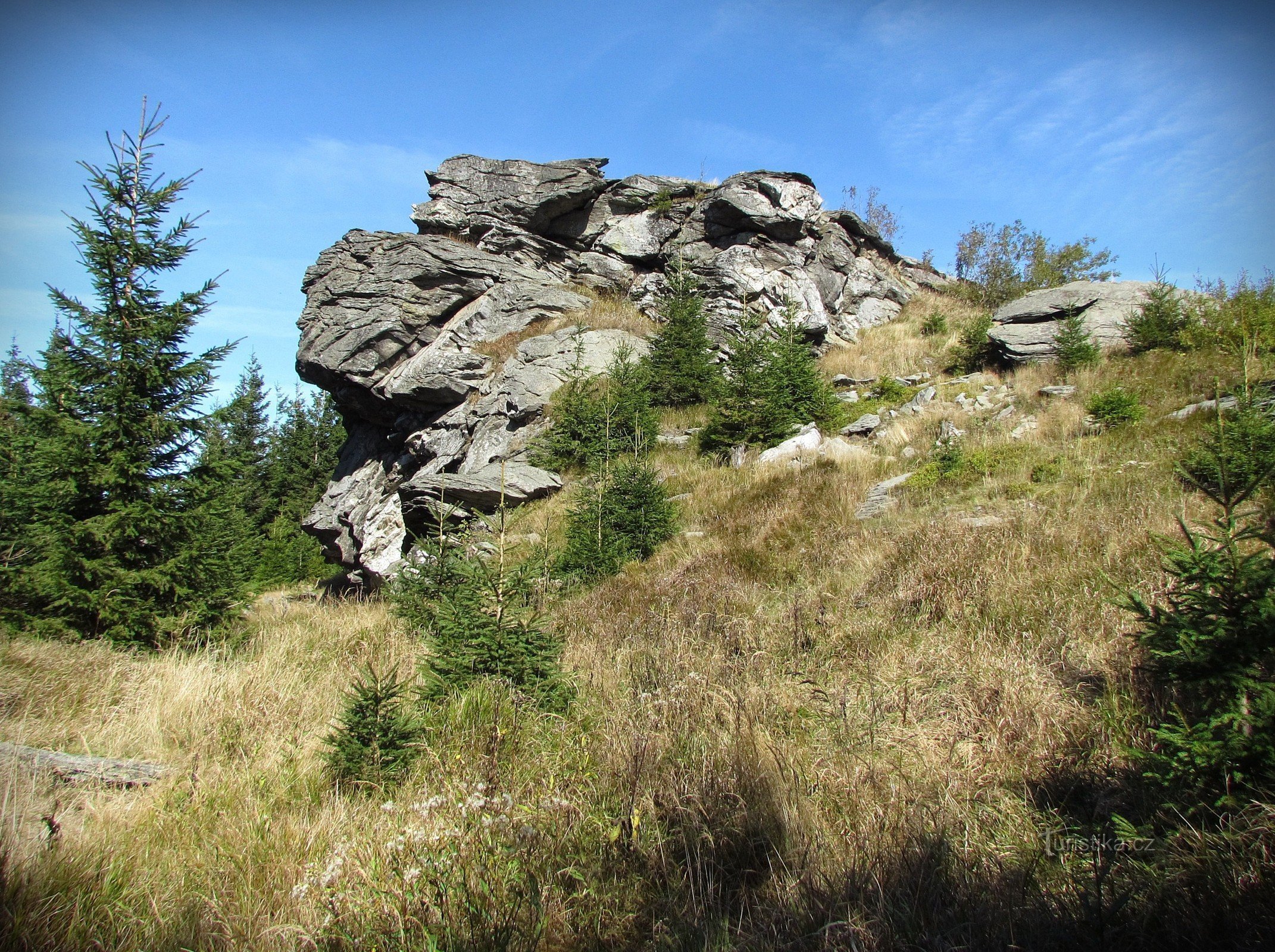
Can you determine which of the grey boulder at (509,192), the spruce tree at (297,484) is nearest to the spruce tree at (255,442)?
the spruce tree at (297,484)

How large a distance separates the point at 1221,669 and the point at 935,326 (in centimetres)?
2160

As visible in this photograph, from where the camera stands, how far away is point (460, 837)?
270cm

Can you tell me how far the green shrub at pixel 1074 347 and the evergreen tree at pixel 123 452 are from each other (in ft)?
53.7

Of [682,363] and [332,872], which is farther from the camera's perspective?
[682,363]

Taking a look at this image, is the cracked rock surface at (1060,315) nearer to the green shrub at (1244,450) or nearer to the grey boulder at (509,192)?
the green shrub at (1244,450)

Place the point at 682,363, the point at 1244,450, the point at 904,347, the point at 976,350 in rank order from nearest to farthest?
the point at 1244,450 → the point at 976,350 → the point at 682,363 → the point at 904,347

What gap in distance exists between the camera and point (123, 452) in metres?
7.64

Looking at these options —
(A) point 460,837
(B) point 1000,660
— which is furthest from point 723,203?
(A) point 460,837

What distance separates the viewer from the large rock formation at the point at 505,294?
62.7 ft

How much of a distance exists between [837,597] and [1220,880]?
429 centimetres

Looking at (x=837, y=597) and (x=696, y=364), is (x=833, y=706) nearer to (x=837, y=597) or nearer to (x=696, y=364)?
(x=837, y=597)

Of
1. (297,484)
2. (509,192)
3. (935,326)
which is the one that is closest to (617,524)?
(935,326)

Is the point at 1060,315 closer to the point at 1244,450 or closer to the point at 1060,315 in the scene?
the point at 1060,315

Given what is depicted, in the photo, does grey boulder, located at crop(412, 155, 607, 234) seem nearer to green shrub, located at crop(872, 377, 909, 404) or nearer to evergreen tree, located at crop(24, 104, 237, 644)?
green shrub, located at crop(872, 377, 909, 404)
